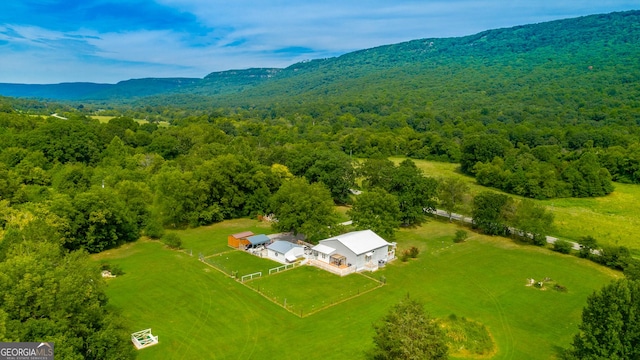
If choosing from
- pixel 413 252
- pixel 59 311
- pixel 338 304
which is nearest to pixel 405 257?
pixel 413 252

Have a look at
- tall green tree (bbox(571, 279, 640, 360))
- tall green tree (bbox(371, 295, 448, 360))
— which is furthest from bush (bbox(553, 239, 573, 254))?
tall green tree (bbox(371, 295, 448, 360))

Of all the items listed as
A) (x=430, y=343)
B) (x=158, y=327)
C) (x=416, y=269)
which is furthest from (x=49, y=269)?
(x=416, y=269)

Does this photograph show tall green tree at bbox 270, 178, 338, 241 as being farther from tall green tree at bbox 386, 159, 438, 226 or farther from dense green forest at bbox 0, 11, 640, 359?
tall green tree at bbox 386, 159, 438, 226

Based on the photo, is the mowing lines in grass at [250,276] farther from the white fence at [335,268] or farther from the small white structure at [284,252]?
the white fence at [335,268]

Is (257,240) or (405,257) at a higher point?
(257,240)

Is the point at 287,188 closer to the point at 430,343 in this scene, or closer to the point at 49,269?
the point at 49,269

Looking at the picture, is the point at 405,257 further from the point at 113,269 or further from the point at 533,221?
the point at 113,269
